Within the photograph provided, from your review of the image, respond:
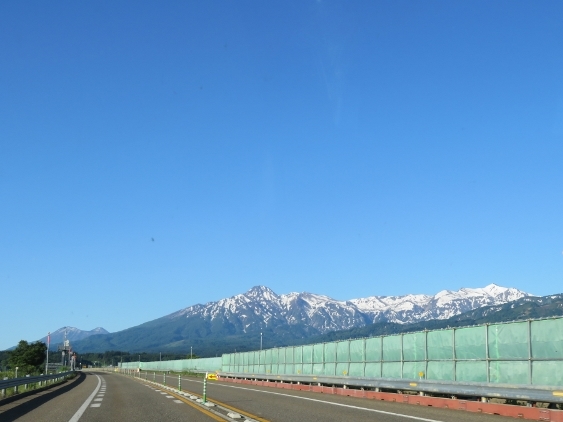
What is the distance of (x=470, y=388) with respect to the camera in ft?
74.3

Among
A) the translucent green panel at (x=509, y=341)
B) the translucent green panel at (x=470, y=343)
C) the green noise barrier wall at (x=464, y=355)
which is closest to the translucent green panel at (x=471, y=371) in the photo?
the green noise barrier wall at (x=464, y=355)

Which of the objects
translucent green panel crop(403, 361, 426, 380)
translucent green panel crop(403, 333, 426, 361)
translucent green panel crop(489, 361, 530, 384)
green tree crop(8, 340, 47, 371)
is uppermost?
translucent green panel crop(403, 333, 426, 361)

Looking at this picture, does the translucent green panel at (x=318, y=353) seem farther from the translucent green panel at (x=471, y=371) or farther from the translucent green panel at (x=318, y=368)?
the translucent green panel at (x=471, y=371)

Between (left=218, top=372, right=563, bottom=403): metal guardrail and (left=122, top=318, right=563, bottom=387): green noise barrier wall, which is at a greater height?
(left=122, top=318, right=563, bottom=387): green noise barrier wall

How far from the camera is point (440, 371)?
90.9 ft

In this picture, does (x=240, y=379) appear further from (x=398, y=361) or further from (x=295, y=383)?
(x=398, y=361)

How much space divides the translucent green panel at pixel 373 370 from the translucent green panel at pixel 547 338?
12.9m

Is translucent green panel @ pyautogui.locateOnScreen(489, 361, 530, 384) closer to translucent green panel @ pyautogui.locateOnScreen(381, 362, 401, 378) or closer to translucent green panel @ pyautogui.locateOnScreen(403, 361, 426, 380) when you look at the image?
translucent green panel @ pyautogui.locateOnScreen(403, 361, 426, 380)

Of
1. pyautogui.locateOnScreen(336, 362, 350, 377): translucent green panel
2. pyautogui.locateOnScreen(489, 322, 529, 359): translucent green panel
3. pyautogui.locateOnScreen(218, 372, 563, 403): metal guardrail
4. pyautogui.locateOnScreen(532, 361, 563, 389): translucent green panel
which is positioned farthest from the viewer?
pyautogui.locateOnScreen(336, 362, 350, 377): translucent green panel

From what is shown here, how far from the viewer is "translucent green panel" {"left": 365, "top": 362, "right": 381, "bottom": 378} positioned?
34.2 metres

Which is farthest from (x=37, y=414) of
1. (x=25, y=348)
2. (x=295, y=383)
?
(x=25, y=348)

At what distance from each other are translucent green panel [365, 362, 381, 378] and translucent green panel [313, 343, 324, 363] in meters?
8.80

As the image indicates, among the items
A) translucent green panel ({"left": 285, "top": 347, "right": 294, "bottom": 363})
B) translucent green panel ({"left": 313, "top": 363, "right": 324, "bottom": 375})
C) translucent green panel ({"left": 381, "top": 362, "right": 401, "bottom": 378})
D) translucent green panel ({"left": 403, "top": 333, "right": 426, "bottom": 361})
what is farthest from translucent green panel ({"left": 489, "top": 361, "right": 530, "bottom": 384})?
translucent green panel ({"left": 285, "top": 347, "right": 294, "bottom": 363})

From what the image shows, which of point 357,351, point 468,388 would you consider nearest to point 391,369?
point 357,351
